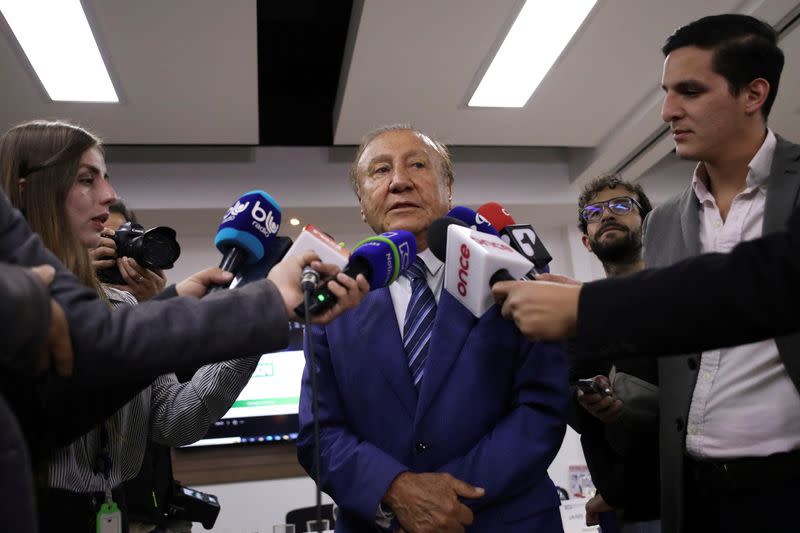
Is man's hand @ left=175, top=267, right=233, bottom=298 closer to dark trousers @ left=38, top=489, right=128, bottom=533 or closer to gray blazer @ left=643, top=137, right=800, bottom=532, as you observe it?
dark trousers @ left=38, top=489, right=128, bottom=533

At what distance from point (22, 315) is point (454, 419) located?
2.91 feet

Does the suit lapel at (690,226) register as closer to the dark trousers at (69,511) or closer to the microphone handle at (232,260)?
the microphone handle at (232,260)

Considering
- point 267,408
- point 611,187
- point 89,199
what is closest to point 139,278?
point 89,199

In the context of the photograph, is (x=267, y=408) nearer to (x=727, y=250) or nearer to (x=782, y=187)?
(x=727, y=250)

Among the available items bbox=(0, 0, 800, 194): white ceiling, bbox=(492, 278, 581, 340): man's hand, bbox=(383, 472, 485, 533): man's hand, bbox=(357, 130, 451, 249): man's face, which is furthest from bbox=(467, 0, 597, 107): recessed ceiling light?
bbox=(383, 472, 485, 533): man's hand

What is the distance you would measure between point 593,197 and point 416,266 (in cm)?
191

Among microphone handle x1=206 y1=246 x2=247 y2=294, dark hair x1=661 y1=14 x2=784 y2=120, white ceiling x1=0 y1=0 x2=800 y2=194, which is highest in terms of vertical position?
white ceiling x1=0 y1=0 x2=800 y2=194

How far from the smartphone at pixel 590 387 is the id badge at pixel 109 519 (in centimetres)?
118

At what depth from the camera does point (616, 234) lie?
311 centimetres

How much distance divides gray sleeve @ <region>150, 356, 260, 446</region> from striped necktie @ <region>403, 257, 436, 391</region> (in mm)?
385

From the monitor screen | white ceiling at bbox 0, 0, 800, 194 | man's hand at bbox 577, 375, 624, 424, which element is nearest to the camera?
man's hand at bbox 577, 375, 624, 424

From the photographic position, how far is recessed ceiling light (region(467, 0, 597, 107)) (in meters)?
3.75

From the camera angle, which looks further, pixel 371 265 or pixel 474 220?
pixel 474 220

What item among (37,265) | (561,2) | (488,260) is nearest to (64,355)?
(37,265)
